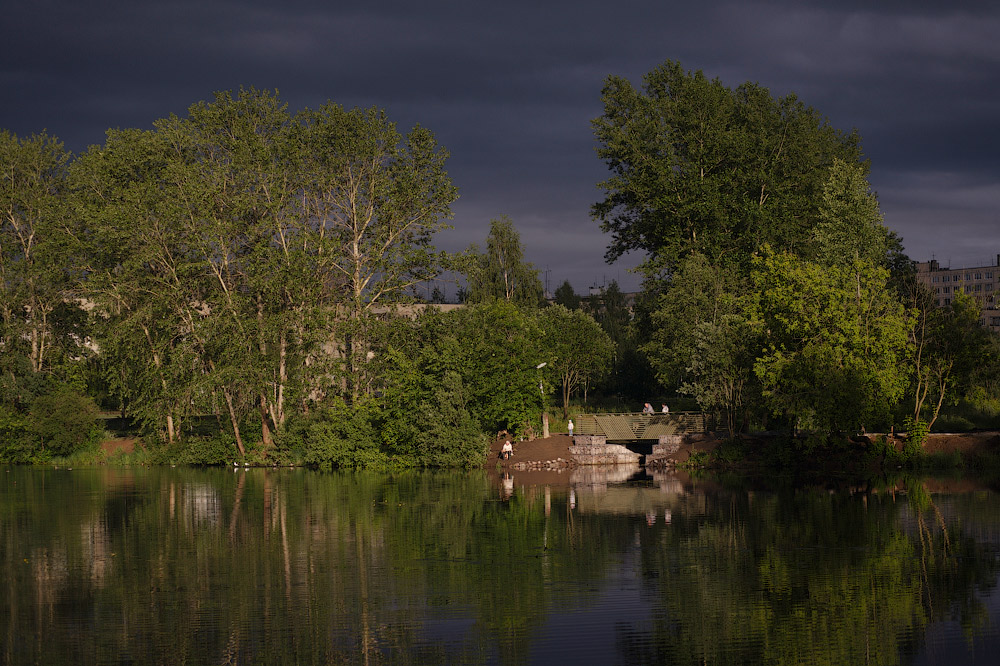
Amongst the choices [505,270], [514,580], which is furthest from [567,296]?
[514,580]

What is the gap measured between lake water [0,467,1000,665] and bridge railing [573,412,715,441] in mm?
17383

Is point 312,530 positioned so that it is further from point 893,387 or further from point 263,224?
point 263,224

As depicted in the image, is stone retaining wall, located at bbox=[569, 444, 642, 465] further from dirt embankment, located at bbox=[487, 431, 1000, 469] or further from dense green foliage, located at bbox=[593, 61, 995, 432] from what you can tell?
dense green foliage, located at bbox=[593, 61, 995, 432]

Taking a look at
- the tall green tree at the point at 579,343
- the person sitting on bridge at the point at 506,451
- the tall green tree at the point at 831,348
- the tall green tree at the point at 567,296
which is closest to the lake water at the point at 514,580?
the tall green tree at the point at 831,348

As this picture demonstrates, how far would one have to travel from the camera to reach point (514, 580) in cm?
2236

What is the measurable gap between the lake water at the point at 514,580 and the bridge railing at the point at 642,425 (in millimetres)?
17383

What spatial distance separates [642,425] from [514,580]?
3710 centimetres

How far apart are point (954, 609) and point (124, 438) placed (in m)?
59.7

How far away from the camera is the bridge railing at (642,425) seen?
186 ft

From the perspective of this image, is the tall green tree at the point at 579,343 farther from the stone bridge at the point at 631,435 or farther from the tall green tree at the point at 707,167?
the stone bridge at the point at 631,435

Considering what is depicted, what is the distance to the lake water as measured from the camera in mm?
16703

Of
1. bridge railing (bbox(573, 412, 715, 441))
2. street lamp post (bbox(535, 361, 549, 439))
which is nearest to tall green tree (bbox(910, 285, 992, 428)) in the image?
bridge railing (bbox(573, 412, 715, 441))

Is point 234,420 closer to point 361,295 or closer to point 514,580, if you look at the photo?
point 361,295

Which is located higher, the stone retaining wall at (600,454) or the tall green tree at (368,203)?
the tall green tree at (368,203)
